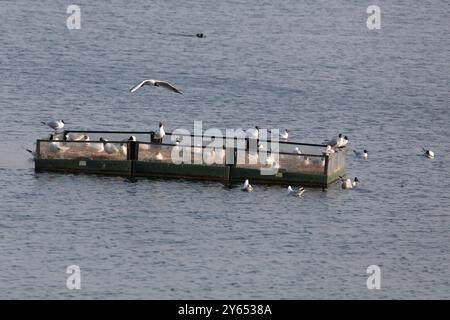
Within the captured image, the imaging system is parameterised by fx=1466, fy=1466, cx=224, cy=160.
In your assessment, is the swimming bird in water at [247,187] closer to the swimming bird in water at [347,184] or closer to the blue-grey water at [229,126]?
the blue-grey water at [229,126]

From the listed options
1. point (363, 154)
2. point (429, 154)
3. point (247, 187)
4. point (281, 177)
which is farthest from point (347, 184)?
point (429, 154)

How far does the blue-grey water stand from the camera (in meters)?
66.3

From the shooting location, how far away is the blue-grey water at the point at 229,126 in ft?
218

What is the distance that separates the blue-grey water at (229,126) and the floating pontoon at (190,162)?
73cm

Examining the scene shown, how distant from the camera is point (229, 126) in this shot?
10056cm

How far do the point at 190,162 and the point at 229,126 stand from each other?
880 inches

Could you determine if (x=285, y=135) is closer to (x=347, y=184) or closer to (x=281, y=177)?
(x=347, y=184)

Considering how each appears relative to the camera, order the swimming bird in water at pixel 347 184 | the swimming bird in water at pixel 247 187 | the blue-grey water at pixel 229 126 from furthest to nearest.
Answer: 1. the swimming bird in water at pixel 347 184
2. the swimming bird in water at pixel 247 187
3. the blue-grey water at pixel 229 126

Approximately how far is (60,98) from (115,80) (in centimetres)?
1105

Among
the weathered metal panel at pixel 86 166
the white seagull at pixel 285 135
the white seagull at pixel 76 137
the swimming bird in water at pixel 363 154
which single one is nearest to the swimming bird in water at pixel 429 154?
the swimming bird in water at pixel 363 154
